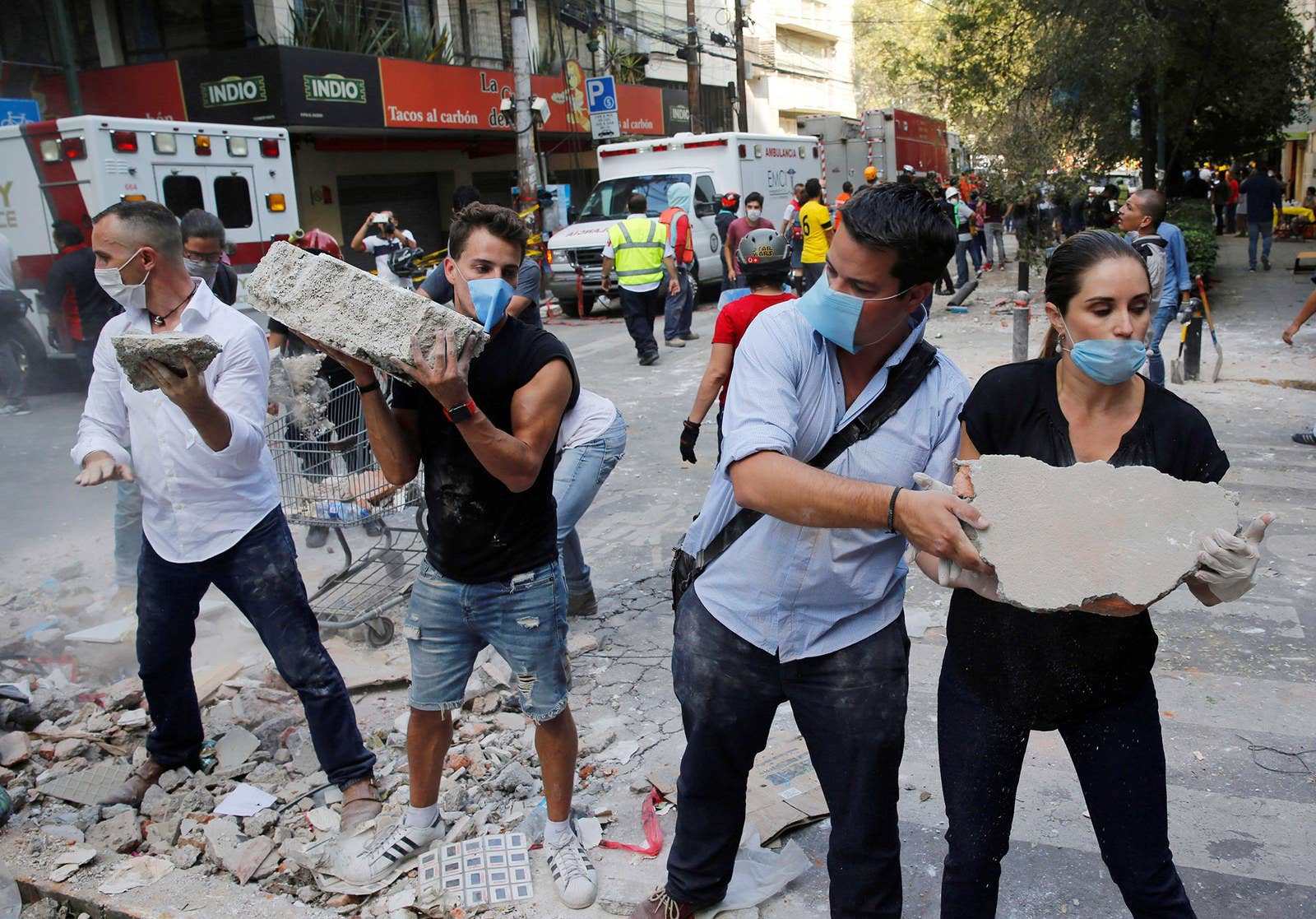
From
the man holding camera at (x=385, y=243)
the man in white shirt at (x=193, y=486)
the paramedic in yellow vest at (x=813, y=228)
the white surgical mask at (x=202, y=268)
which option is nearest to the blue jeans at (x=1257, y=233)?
the paramedic in yellow vest at (x=813, y=228)

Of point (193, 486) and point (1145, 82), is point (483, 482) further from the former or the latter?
point (1145, 82)

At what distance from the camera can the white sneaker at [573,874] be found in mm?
3133

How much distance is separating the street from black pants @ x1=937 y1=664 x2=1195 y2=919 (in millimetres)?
507

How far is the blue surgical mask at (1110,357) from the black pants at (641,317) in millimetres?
10376

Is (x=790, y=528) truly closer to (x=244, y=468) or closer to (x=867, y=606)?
(x=867, y=606)

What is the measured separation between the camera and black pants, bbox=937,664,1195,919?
7.53 ft

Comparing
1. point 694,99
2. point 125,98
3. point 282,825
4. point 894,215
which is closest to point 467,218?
point 894,215

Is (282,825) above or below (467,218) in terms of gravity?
below

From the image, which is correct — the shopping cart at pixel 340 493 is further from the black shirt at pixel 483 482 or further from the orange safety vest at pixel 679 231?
the orange safety vest at pixel 679 231

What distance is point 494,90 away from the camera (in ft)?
76.1

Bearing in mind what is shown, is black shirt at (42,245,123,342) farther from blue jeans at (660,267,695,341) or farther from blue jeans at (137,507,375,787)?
blue jeans at (137,507,375,787)

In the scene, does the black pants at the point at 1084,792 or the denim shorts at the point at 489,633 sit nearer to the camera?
the black pants at the point at 1084,792

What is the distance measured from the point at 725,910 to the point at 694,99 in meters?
30.4

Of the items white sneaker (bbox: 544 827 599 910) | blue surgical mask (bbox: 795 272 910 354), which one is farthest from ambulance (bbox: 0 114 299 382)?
blue surgical mask (bbox: 795 272 910 354)
